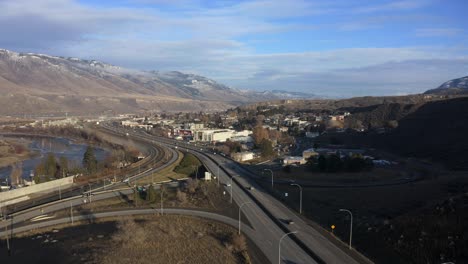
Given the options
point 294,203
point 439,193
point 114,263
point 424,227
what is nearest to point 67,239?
point 114,263

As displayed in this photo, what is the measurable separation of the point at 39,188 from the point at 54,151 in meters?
33.1

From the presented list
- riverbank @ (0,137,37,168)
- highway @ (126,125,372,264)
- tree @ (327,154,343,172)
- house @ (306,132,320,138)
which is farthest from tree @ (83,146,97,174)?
house @ (306,132,320,138)

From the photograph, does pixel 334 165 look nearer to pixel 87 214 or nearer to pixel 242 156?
pixel 242 156

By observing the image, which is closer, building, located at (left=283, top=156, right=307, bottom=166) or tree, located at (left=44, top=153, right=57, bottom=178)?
tree, located at (left=44, top=153, right=57, bottom=178)

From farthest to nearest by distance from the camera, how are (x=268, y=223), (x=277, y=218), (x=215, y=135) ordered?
1. (x=215, y=135)
2. (x=277, y=218)
3. (x=268, y=223)

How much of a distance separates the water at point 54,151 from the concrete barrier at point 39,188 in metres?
6.40

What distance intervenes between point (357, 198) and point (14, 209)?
26291 millimetres

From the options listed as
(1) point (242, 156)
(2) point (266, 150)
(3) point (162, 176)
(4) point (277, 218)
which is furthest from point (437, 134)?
(4) point (277, 218)

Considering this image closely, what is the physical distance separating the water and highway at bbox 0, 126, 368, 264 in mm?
16070

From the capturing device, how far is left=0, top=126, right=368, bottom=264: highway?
64.3 feet

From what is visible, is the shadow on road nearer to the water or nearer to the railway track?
the railway track

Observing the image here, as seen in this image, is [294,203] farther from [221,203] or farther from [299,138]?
[299,138]

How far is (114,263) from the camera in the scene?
1908 cm

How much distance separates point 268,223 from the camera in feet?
80.9
